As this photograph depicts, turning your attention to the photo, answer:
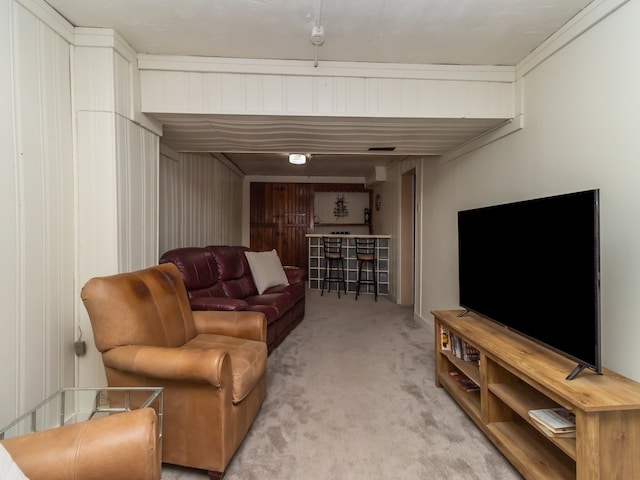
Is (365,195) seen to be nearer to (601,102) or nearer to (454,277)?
(454,277)

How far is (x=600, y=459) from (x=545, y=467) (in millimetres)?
343

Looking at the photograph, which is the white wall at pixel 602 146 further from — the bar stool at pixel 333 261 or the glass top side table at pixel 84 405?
the bar stool at pixel 333 261

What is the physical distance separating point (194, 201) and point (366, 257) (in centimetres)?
303

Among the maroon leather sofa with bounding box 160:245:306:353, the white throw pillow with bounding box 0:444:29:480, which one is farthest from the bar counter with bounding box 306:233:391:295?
the white throw pillow with bounding box 0:444:29:480

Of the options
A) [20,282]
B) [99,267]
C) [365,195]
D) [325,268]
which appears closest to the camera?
[20,282]

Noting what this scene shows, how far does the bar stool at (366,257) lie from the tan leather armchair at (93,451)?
499cm

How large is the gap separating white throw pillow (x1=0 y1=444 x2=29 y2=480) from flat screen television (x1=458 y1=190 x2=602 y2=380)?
6.19 ft

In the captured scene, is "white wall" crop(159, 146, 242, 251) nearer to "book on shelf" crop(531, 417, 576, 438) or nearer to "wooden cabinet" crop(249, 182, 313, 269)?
"wooden cabinet" crop(249, 182, 313, 269)

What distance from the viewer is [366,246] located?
616 centimetres

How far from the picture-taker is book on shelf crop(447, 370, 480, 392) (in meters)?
2.21

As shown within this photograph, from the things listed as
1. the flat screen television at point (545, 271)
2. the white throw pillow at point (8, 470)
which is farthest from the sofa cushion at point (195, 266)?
the flat screen television at point (545, 271)

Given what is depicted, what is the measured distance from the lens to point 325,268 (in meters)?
6.48

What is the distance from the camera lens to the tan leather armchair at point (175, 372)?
4.90ft

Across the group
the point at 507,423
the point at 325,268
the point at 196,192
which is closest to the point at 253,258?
the point at 196,192
